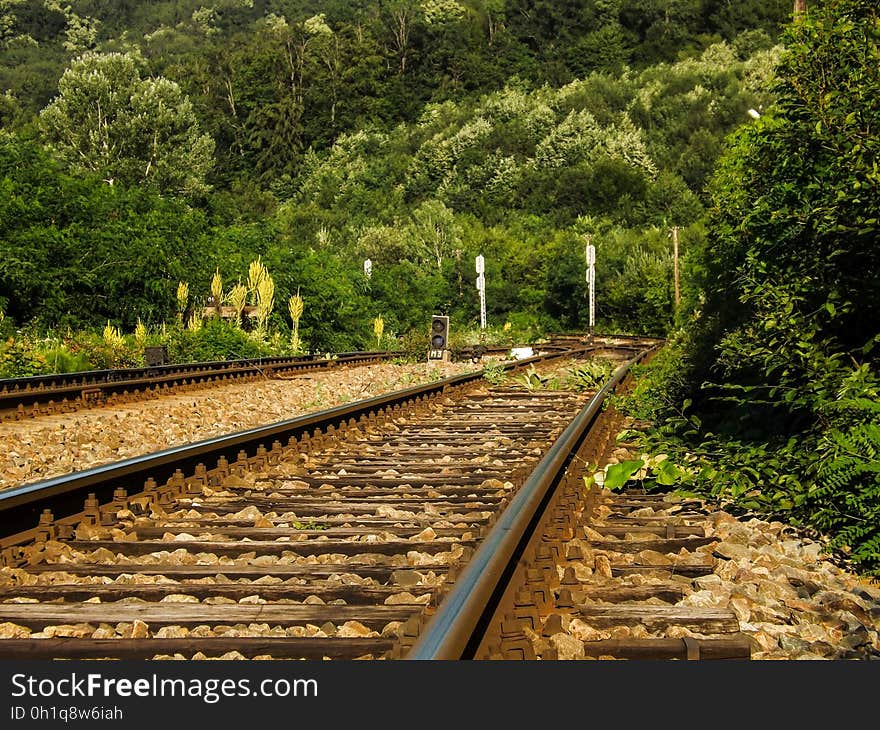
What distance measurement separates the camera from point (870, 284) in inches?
267

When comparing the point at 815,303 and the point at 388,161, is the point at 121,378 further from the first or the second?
the point at 388,161

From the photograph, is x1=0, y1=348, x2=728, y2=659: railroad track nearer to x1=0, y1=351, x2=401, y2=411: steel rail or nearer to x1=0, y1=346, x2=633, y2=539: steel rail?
x1=0, y1=346, x2=633, y2=539: steel rail

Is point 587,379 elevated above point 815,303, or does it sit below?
below

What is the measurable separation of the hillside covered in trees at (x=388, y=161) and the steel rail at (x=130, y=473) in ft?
16.5

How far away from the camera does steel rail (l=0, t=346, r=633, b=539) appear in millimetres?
5270

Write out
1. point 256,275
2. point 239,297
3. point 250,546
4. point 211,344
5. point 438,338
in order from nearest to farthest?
1. point 250,546
2. point 211,344
3. point 438,338
4. point 239,297
5. point 256,275

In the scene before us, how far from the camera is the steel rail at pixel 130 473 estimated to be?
207 inches

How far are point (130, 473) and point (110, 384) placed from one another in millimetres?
9479

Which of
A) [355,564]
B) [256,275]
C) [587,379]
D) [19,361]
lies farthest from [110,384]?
[256,275]

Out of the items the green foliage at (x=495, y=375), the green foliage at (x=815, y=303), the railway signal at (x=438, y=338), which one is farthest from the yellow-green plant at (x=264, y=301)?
the green foliage at (x=815, y=303)

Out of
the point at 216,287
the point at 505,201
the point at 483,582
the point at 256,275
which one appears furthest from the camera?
the point at 505,201

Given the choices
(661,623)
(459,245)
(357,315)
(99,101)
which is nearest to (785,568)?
(661,623)

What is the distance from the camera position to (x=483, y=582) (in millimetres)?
3596

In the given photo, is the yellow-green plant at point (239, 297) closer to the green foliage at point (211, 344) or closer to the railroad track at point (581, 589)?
the green foliage at point (211, 344)
